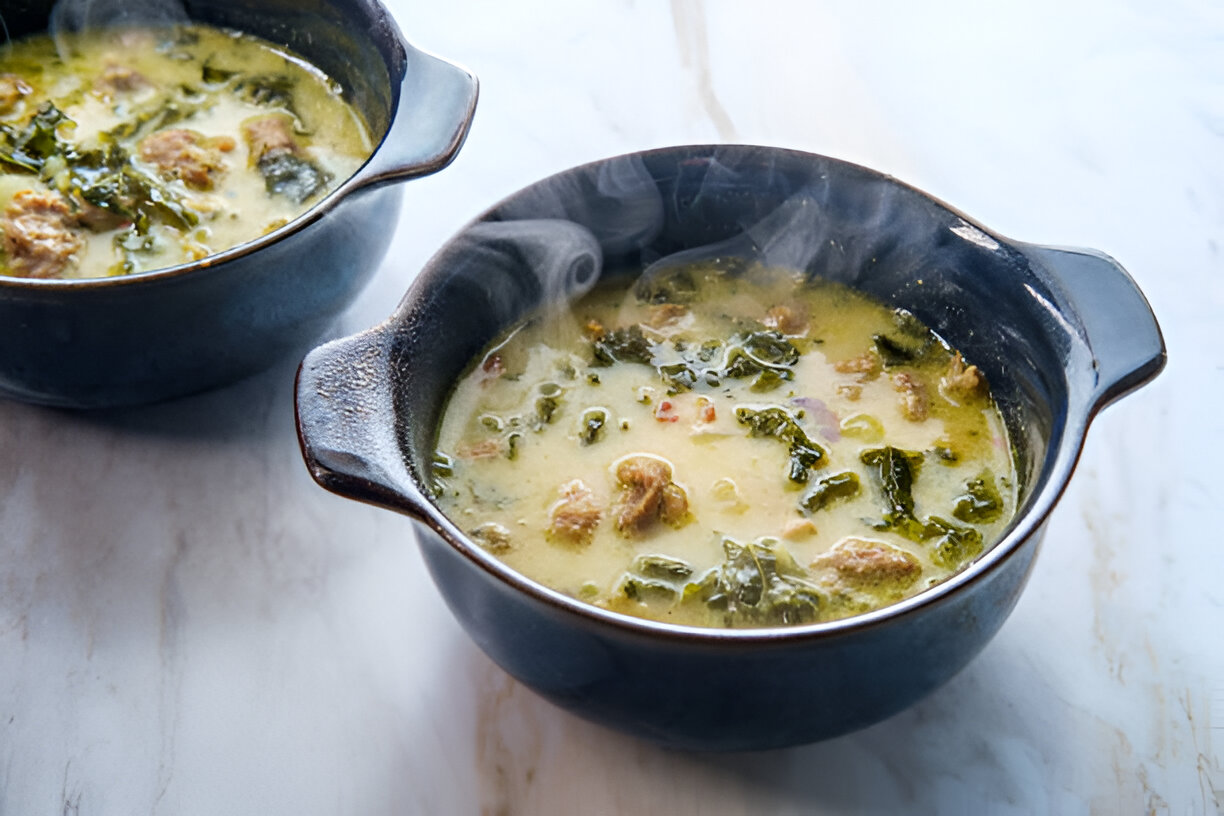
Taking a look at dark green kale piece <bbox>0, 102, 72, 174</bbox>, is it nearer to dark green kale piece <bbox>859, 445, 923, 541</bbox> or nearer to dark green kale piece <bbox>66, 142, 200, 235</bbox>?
dark green kale piece <bbox>66, 142, 200, 235</bbox>

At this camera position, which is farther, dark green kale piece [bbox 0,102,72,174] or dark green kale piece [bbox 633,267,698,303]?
dark green kale piece [bbox 0,102,72,174]

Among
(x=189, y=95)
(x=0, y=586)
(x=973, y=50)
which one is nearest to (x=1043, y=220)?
(x=973, y=50)

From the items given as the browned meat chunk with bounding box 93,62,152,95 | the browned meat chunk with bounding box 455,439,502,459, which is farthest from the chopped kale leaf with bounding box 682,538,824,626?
the browned meat chunk with bounding box 93,62,152,95

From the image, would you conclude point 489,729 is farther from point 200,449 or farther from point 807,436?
point 200,449

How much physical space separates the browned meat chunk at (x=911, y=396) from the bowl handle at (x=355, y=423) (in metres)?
0.66

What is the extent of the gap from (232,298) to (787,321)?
75cm

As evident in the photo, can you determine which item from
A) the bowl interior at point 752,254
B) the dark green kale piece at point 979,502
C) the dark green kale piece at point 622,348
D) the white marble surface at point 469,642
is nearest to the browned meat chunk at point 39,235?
the white marble surface at point 469,642

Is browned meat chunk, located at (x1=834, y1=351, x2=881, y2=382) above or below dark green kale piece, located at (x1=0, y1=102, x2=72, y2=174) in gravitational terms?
above

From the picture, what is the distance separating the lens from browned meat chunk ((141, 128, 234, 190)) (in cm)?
203

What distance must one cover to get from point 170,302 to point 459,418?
0.39m

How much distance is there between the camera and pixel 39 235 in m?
1.88

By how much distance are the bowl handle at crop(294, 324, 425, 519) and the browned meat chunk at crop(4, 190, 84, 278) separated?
27.6 inches

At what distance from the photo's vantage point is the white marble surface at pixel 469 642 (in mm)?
1436

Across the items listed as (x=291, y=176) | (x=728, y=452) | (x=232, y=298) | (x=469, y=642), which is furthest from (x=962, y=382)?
(x=291, y=176)
